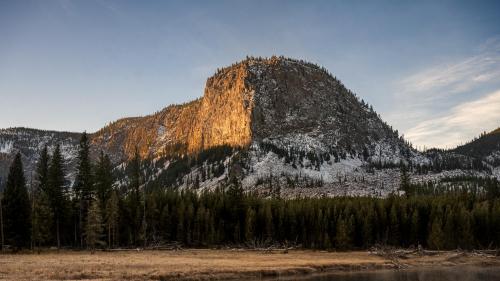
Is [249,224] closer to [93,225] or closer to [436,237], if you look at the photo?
[93,225]

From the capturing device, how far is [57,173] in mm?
84312

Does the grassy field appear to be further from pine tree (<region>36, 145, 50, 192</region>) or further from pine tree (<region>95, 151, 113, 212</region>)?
pine tree (<region>95, 151, 113, 212</region>)

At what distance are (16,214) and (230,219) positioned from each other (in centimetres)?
4506

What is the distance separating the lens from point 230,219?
105 meters

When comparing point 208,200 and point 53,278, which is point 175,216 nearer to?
point 208,200

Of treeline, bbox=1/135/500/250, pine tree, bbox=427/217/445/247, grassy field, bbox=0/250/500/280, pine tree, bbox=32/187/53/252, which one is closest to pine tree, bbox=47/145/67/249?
treeline, bbox=1/135/500/250

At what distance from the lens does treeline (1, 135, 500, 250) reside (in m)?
85.4

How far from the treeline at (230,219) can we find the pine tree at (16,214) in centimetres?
131

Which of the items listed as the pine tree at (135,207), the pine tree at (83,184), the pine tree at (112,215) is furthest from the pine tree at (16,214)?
the pine tree at (135,207)

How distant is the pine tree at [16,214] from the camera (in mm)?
73812

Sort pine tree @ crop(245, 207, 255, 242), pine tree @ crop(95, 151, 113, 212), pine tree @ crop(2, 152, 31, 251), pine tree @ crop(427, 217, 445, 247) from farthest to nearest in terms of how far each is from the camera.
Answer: pine tree @ crop(245, 207, 255, 242) → pine tree @ crop(427, 217, 445, 247) → pine tree @ crop(95, 151, 113, 212) → pine tree @ crop(2, 152, 31, 251)

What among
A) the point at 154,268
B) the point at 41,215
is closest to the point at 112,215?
the point at 41,215

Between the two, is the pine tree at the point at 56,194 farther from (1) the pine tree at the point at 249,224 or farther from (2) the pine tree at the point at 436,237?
(2) the pine tree at the point at 436,237

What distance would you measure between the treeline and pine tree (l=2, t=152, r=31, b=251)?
4.31 ft
